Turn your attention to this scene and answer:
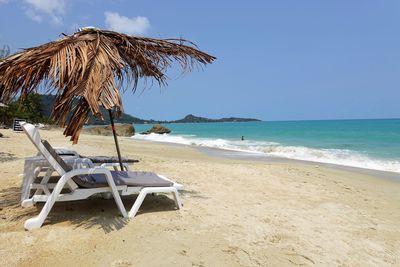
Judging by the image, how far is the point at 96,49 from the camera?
4.13 metres

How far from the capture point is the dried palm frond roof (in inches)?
142

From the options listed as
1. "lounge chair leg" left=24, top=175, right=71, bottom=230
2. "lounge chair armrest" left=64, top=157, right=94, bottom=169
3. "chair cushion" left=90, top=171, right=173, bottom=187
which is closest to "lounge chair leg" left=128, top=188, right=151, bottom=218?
"chair cushion" left=90, top=171, right=173, bottom=187

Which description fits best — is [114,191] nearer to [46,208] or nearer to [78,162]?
[46,208]

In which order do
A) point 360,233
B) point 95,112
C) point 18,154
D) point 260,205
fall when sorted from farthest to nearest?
point 18,154, point 260,205, point 360,233, point 95,112

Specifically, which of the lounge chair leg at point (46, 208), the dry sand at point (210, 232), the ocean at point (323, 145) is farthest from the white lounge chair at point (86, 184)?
the ocean at point (323, 145)

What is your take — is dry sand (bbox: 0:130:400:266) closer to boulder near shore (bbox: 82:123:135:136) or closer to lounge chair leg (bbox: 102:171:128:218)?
lounge chair leg (bbox: 102:171:128:218)

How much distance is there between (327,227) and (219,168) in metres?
4.78

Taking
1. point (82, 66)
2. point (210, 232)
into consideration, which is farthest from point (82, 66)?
point (210, 232)

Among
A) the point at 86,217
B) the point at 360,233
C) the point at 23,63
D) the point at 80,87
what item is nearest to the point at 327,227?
the point at 360,233

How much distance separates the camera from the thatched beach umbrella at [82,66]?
3.60m

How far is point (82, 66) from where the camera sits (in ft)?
12.8

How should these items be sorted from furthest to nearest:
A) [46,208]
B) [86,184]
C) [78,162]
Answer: [78,162]
[86,184]
[46,208]

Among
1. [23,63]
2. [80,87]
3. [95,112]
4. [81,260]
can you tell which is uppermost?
[23,63]

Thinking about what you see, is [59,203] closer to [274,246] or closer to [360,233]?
[274,246]
